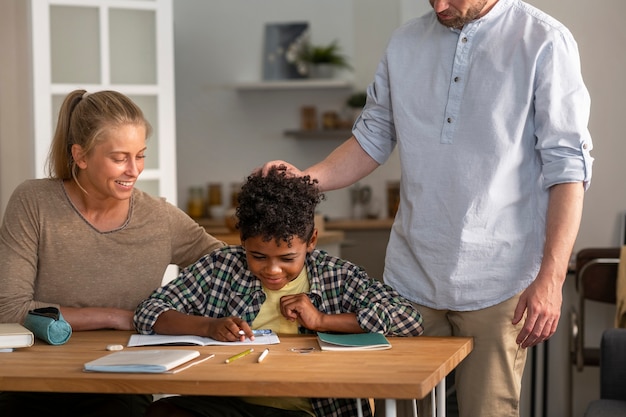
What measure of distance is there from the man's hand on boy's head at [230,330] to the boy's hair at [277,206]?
0.66ft

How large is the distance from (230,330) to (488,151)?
0.68m

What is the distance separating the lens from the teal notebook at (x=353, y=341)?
2.02 metres

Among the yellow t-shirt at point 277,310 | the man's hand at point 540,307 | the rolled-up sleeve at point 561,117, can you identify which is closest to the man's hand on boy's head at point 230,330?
the yellow t-shirt at point 277,310

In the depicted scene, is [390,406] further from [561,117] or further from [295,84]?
[295,84]

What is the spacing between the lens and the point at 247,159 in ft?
22.9

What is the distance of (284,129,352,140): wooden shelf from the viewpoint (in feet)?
21.7

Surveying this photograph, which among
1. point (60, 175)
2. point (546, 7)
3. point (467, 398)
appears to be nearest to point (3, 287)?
point (60, 175)

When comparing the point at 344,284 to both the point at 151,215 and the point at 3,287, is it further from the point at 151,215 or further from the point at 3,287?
the point at 3,287

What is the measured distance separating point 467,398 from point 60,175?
46.7 inches

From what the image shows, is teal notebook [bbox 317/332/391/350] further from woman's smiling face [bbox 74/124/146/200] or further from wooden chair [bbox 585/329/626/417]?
wooden chair [bbox 585/329/626/417]

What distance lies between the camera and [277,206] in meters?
2.24

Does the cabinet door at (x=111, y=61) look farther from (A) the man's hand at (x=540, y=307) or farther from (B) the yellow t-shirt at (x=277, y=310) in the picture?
(A) the man's hand at (x=540, y=307)

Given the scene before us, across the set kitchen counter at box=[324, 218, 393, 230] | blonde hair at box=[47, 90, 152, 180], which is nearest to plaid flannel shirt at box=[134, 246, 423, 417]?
blonde hair at box=[47, 90, 152, 180]

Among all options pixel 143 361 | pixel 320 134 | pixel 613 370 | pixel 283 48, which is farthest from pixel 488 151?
pixel 283 48
